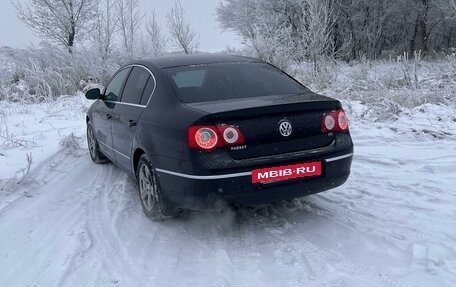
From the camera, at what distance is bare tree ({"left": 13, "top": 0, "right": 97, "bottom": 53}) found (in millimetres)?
29234

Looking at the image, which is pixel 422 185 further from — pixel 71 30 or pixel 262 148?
pixel 71 30

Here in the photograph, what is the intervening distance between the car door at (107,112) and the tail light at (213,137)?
6.91 ft

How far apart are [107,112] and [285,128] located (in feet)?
8.64

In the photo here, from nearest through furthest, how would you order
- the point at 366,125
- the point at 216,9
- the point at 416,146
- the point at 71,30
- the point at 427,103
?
the point at 416,146
the point at 366,125
the point at 427,103
the point at 71,30
the point at 216,9

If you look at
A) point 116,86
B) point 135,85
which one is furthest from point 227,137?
point 116,86

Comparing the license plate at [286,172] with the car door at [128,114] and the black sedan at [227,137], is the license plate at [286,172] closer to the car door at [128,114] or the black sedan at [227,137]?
the black sedan at [227,137]

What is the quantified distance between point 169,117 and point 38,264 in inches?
60.0

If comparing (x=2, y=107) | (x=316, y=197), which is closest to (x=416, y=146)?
(x=316, y=197)

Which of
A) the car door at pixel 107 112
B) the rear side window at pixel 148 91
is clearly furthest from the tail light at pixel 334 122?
the car door at pixel 107 112

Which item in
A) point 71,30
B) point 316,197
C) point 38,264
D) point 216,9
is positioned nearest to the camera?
point 38,264

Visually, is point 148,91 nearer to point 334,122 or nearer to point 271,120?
point 271,120

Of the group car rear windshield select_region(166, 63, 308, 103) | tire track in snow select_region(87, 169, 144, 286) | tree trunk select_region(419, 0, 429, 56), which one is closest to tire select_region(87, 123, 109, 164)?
tire track in snow select_region(87, 169, 144, 286)

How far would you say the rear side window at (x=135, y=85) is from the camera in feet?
14.9

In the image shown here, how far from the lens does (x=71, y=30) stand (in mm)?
29500
